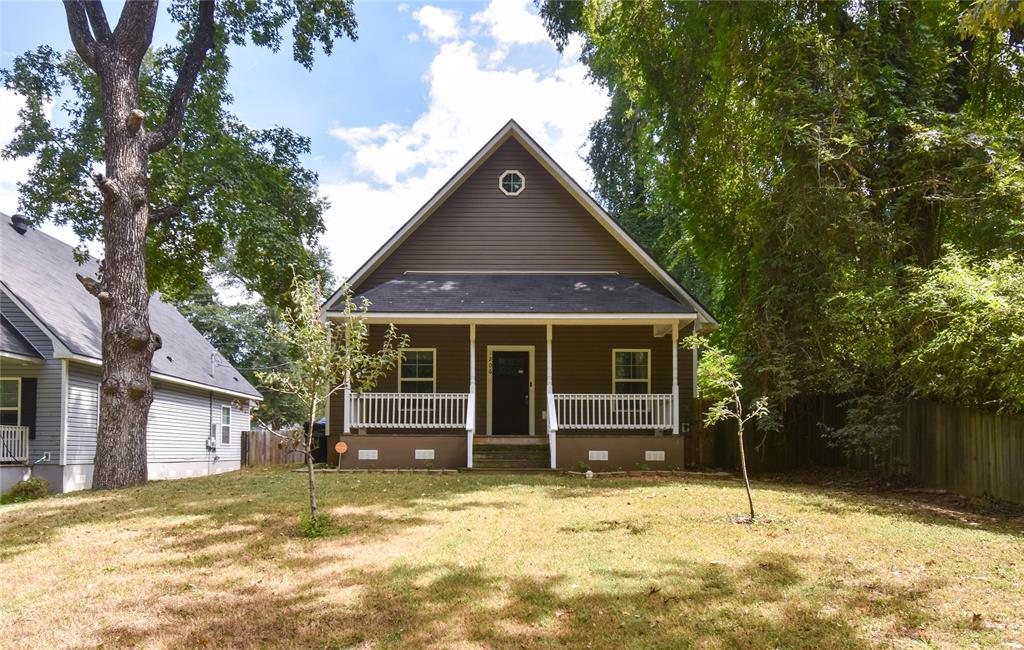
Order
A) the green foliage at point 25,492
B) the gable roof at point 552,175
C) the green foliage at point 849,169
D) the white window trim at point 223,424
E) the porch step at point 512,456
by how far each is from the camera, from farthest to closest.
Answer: the white window trim at point 223,424 < the gable roof at point 552,175 < the porch step at point 512,456 < the green foliage at point 25,492 < the green foliage at point 849,169

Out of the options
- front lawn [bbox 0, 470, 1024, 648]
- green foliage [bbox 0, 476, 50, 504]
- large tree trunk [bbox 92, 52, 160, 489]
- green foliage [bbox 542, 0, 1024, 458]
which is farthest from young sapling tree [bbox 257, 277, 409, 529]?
green foliage [bbox 0, 476, 50, 504]

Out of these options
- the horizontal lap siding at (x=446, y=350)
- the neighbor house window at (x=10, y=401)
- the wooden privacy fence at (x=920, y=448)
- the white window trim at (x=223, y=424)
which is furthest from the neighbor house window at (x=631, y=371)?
the white window trim at (x=223, y=424)

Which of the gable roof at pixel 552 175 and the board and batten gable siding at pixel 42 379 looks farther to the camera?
the gable roof at pixel 552 175

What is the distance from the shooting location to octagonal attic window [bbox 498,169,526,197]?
16297 mm

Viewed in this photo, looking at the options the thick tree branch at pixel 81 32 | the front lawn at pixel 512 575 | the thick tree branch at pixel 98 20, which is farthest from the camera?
the thick tree branch at pixel 98 20

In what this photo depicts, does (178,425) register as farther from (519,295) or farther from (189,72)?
(519,295)

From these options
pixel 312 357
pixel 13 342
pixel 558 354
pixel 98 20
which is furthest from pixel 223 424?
pixel 312 357

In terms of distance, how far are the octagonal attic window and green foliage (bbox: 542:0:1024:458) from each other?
353cm

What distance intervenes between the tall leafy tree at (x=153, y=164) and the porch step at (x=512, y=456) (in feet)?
19.9

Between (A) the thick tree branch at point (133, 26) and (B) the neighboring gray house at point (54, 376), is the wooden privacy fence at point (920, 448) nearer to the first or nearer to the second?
(B) the neighboring gray house at point (54, 376)

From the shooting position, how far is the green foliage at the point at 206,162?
15016 millimetres

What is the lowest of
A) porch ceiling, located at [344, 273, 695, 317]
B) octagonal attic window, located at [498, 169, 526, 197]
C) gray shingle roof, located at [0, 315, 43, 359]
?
gray shingle roof, located at [0, 315, 43, 359]

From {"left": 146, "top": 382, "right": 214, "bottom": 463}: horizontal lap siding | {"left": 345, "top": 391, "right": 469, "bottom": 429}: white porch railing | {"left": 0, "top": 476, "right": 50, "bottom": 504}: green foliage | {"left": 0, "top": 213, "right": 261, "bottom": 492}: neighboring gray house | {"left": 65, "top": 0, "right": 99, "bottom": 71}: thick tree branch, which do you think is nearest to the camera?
{"left": 0, "top": 476, "right": 50, "bottom": 504}: green foliage

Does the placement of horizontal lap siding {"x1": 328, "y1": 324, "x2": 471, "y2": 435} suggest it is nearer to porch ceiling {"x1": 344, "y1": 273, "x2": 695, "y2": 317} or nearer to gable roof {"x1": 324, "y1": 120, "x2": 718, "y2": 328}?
porch ceiling {"x1": 344, "y1": 273, "x2": 695, "y2": 317}
